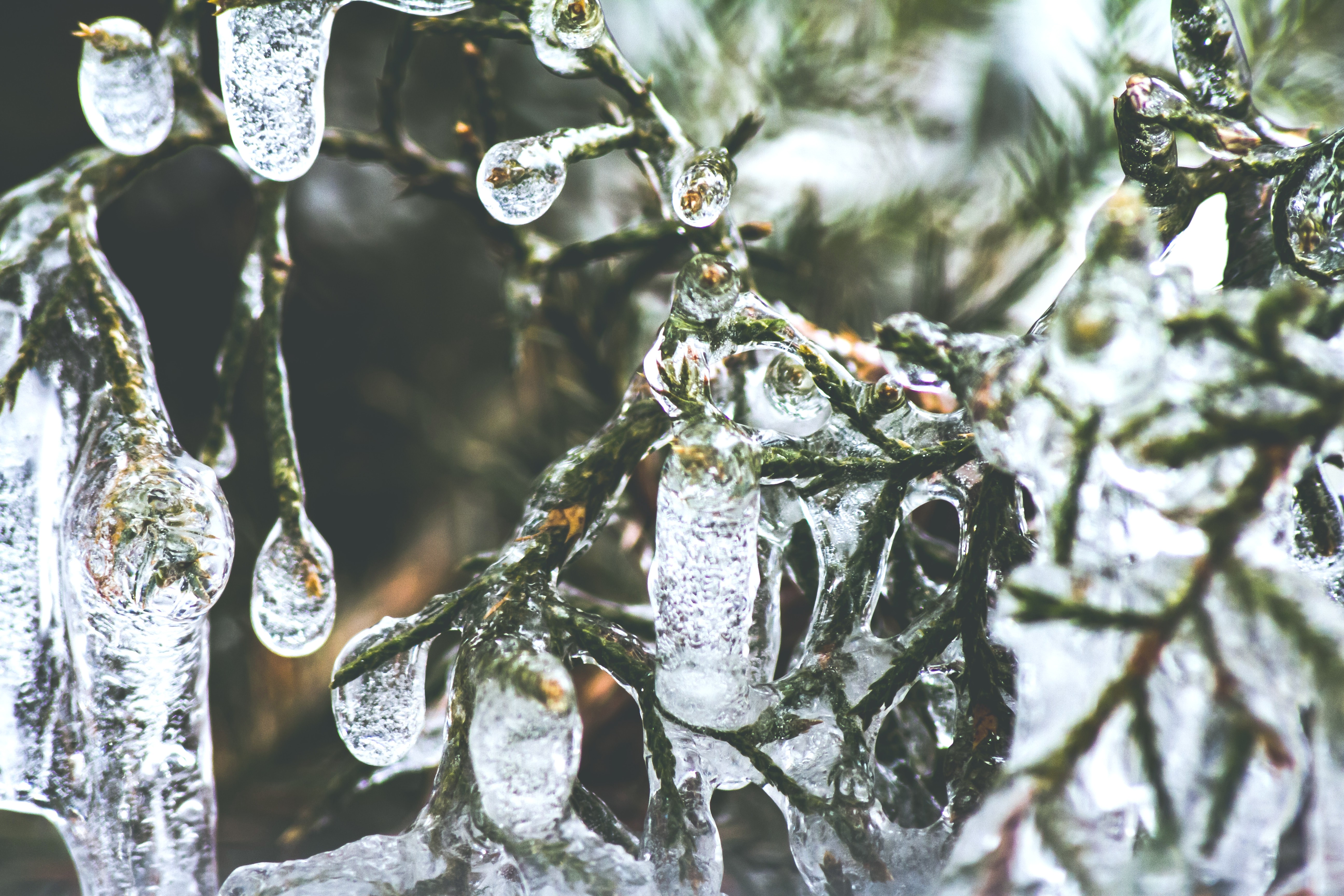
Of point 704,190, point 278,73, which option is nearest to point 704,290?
point 704,190

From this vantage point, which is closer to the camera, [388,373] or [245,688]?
[245,688]

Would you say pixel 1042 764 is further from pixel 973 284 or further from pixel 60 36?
pixel 60 36

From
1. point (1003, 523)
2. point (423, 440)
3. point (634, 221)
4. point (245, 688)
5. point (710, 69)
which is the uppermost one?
point (710, 69)

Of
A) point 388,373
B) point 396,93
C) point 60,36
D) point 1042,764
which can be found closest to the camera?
point 1042,764

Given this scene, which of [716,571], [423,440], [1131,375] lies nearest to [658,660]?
[716,571]

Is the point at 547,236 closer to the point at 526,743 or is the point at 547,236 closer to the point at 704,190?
the point at 704,190

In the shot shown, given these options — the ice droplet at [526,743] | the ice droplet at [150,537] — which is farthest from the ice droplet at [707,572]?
the ice droplet at [150,537]

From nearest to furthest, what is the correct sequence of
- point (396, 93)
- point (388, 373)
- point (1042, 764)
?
point (1042, 764)
point (396, 93)
point (388, 373)

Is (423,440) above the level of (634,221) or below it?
below

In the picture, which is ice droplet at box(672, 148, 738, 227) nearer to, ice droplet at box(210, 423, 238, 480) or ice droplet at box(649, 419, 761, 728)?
ice droplet at box(649, 419, 761, 728)
